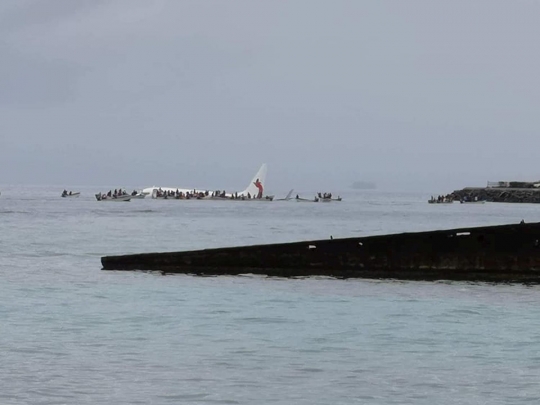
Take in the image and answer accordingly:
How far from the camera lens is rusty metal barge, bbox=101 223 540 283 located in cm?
3738

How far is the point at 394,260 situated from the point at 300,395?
21.1 m

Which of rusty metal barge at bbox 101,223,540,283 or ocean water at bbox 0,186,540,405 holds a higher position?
→ rusty metal barge at bbox 101,223,540,283

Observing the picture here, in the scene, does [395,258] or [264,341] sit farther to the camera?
[395,258]

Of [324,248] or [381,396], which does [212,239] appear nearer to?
[324,248]

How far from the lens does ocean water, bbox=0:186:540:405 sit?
60.1 ft

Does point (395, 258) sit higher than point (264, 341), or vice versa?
point (395, 258)

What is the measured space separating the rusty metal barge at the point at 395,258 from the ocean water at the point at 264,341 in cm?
83

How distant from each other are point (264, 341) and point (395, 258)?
15021 millimetres

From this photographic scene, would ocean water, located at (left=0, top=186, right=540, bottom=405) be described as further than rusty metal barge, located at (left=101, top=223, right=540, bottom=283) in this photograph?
No

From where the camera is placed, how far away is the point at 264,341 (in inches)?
959

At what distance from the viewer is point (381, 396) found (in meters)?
17.9

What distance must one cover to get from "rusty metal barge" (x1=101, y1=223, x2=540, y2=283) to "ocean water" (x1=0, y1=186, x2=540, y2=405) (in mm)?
828

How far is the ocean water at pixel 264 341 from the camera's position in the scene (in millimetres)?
18312

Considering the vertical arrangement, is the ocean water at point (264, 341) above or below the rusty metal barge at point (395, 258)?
below
